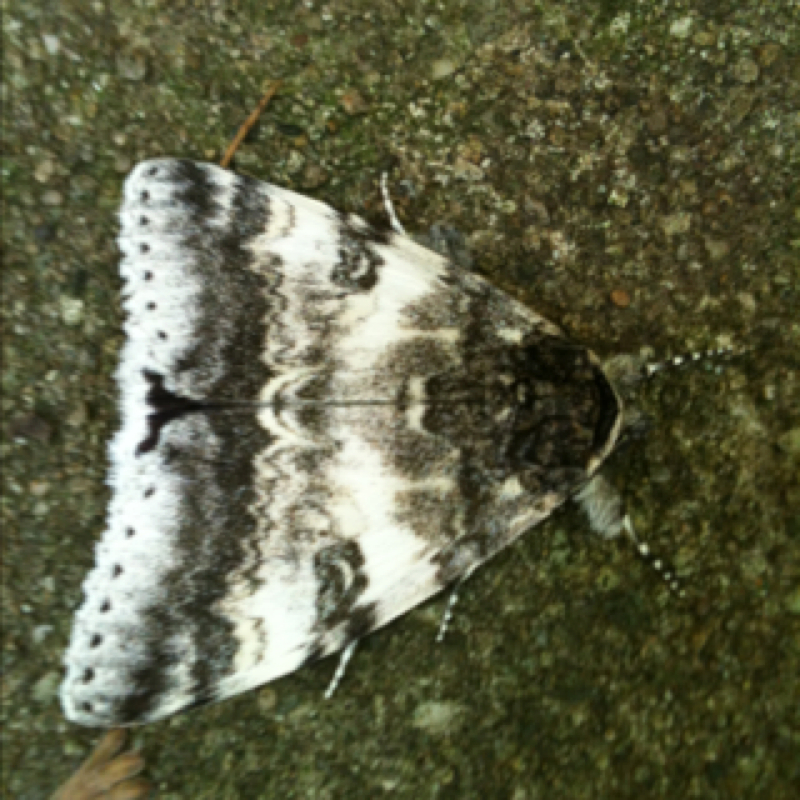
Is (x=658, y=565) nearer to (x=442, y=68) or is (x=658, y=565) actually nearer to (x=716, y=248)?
(x=716, y=248)

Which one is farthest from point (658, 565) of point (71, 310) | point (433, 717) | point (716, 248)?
point (71, 310)

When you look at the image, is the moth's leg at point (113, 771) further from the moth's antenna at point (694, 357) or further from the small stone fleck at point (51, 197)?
the moth's antenna at point (694, 357)

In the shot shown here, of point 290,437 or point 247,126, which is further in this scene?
point 247,126

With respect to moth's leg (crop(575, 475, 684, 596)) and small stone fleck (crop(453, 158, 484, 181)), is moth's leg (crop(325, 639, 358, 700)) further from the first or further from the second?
small stone fleck (crop(453, 158, 484, 181))

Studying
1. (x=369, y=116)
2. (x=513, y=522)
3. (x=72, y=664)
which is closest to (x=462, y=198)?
(x=369, y=116)

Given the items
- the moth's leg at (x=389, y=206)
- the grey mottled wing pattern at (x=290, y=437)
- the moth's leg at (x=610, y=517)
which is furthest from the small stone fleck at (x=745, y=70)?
the moth's leg at (x=610, y=517)

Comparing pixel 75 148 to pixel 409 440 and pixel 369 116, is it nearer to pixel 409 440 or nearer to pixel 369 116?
pixel 369 116

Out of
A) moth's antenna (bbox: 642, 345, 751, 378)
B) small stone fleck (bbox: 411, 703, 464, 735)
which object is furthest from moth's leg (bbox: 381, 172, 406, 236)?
small stone fleck (bbox: 411, 703, 464, 735)
